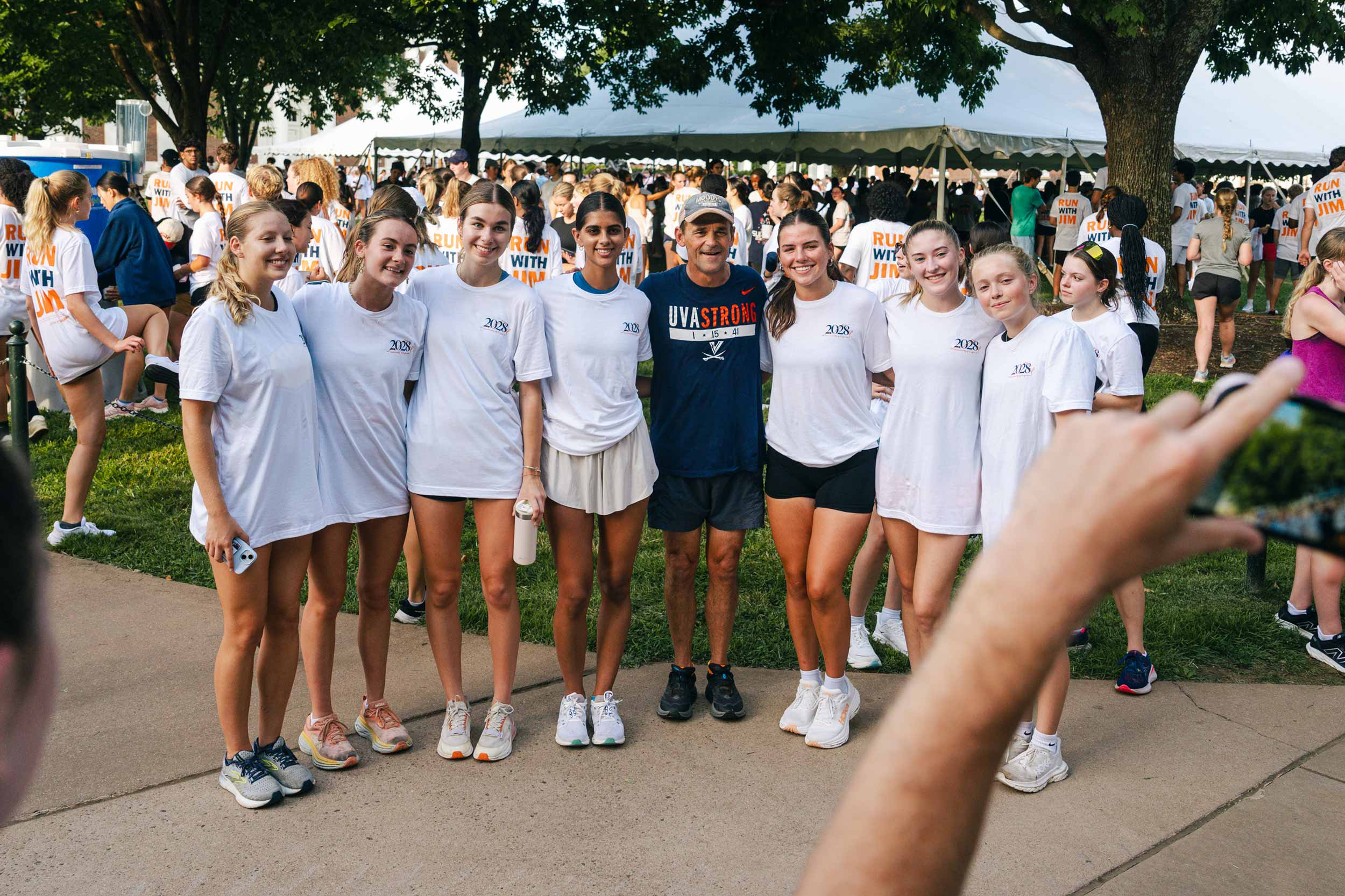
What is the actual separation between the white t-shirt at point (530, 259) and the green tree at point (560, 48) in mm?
13014

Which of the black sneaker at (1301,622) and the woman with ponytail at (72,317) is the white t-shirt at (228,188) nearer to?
the woman with ponytail at (72,317)

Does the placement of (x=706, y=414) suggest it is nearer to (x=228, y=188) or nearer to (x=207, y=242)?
(x=207, y=242)

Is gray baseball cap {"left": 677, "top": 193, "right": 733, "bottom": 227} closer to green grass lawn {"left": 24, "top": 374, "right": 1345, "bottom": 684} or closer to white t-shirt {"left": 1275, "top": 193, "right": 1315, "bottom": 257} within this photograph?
green grass lawn {"left": 24, "top": 374, "right": 1345, "bottom": 684}

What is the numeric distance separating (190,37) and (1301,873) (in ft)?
77.9

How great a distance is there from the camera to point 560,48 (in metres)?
24.2

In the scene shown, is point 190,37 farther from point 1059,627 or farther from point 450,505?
point 1059,627

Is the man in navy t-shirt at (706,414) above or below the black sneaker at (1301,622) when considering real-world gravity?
above

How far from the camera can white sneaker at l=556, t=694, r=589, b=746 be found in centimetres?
457

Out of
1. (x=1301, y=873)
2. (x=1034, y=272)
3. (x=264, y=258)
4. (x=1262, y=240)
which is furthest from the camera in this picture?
(x=1262, y=240)

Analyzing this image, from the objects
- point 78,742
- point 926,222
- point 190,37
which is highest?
point 190,37

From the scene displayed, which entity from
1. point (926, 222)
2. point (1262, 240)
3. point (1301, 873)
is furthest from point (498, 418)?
point (1262, 240)

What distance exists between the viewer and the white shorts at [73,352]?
7156 mm

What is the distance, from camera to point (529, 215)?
774 centimetres

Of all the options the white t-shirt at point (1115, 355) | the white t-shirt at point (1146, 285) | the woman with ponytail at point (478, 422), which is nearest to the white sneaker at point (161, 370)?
the woman with ponytail at point (478, 422)
